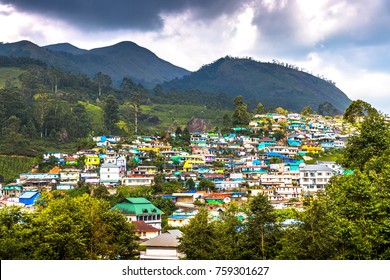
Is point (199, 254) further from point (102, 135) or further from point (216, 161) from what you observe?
point (102, 135)

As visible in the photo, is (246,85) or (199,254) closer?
(199,254)

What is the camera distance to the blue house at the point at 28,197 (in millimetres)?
37250

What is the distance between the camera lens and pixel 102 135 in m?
58.5

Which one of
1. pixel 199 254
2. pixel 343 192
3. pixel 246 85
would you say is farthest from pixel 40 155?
pixel 246 85

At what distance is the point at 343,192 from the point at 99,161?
34.7m

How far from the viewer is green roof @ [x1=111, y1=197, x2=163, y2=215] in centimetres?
3256

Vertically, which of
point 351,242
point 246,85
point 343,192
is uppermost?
point 246,85

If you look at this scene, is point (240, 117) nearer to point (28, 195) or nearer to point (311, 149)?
point (311, 149)

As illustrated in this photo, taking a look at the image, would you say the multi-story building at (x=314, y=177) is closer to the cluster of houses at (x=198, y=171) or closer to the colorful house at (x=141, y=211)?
the cluster of houses at (x=198, y=171)

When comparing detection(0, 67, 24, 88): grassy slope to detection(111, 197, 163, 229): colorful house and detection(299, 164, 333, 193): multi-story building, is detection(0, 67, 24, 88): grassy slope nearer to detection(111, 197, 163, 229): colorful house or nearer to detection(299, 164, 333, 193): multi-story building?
detection(111, 197, 163, 229): colorful house

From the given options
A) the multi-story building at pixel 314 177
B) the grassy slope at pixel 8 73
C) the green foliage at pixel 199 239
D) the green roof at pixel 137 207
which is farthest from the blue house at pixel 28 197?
the grassy slope at pixel 8 73

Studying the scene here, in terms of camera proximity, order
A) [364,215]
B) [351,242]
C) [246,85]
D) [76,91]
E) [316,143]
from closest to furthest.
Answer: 1. [351,242]
2. [364,215]
3. [316,143]
4. [76,91]
5. [246,85]

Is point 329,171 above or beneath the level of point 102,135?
beneath

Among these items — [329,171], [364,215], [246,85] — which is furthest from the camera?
[246,85]
